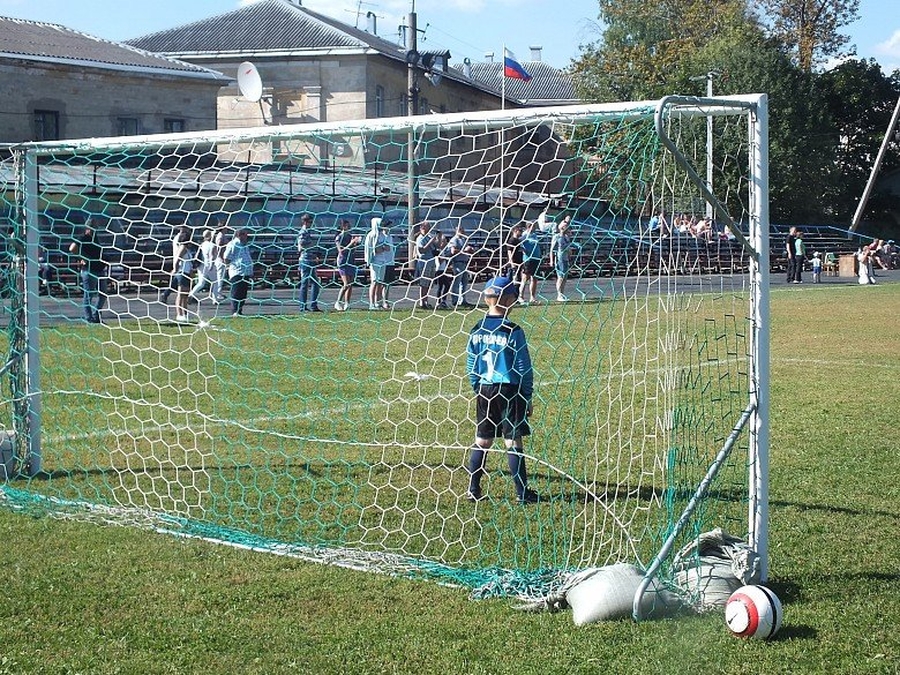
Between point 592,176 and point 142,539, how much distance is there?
3.81 meters

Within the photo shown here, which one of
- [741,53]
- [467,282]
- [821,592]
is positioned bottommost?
[821,592]

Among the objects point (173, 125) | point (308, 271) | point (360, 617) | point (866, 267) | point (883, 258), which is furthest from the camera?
point (883, 258)

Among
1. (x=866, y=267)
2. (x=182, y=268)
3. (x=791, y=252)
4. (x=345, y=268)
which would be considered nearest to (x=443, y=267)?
(x=345, y=268)

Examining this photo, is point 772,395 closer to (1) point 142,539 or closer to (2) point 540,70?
(1) point 142,539

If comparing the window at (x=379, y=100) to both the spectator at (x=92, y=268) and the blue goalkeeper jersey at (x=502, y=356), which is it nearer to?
the spectator at (x=92, y=268)

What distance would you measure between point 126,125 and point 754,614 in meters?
40.1

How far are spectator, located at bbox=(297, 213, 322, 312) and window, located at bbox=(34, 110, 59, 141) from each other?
25.2 metres

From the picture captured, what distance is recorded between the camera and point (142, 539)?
6.16 metres

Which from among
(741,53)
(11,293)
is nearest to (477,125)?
(11,293)

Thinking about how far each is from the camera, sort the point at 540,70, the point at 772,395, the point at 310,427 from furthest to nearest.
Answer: the point at 540,70, the point at 772,395, the point at 310,427

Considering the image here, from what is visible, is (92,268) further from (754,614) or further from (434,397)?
(754,614)

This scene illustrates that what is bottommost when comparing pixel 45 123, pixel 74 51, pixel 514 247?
pixel 514 247

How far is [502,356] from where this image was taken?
6.76 meters

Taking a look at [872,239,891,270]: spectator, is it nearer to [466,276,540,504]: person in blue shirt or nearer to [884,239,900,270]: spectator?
[884,239,900,270]: spectator
